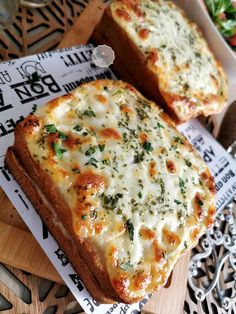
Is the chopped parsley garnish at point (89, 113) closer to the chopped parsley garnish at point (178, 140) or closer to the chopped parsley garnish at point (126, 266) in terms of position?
the chopped parsley garnish at point (178, 140)

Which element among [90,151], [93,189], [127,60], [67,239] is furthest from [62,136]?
[127,60]

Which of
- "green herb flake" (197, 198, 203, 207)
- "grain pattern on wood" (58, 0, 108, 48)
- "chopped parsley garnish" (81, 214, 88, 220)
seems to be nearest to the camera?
"chopped parsley garnish" (81, 214, 88, 220)

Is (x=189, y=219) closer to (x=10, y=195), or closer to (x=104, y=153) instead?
(x=104, y=153)

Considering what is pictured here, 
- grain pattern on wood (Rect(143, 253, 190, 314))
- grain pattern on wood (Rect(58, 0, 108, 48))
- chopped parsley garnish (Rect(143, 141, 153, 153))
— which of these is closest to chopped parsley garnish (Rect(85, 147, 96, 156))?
chopped parsley garnish (Rect(143, 141, 153, 153))

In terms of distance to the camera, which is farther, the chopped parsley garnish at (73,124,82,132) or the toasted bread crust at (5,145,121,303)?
the chopped parsley garnish at (73,124,82,132)

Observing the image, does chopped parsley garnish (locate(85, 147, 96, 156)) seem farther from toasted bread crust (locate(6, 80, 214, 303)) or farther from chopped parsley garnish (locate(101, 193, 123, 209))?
chopped parsley garnish (locate(101, 193, 123, 209))

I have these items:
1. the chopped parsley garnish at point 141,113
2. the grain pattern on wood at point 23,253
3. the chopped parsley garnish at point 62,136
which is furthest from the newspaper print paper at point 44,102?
the chopped parsley garnish at point 141,113

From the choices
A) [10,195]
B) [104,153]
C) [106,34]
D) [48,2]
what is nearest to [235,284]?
[104,153]

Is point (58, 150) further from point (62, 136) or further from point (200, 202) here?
point (200, 202)
